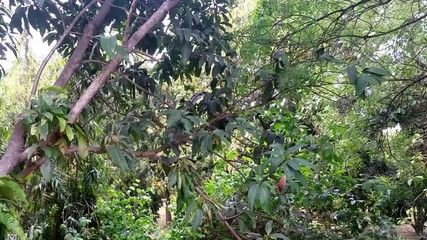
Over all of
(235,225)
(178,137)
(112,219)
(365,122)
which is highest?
(365,122)

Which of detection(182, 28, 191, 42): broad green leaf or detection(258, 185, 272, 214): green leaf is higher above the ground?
detection(182, 28, 191, 42): broad green leaf

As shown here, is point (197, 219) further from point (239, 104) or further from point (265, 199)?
point (239, 104)

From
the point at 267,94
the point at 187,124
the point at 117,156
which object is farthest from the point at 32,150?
the point at 267,94

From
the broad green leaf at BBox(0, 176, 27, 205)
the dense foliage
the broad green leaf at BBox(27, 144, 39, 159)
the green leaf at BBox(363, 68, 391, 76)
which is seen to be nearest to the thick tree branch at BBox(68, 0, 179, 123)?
the dense foliage

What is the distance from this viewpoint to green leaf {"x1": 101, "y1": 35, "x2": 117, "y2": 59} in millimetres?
1031

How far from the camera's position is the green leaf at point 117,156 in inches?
44.1

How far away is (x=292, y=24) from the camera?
1.40m

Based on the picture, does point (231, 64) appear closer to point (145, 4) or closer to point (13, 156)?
point (145, 4)

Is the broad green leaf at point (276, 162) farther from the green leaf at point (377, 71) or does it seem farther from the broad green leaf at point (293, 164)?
the green leaf at point (377, 71)

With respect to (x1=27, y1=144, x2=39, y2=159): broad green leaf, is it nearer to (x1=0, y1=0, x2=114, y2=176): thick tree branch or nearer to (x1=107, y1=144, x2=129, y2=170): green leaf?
(x1=0, y1=0, x2=114, y2=176): thick tree branch

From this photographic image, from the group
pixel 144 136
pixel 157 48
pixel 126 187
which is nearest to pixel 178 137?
pixel 144 136

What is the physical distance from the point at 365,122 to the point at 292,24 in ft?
2.30

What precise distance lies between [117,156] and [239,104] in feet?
2.01

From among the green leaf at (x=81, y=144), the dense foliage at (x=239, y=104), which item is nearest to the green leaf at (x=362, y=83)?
the dense foliage at (x=239, y=104)
